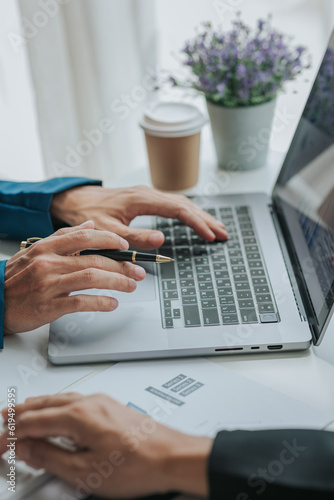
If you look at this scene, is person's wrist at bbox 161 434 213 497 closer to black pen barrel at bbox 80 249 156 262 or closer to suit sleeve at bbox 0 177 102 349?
black pen barrel at bbox 80 249 156 262

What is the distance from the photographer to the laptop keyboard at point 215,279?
2.53 feet

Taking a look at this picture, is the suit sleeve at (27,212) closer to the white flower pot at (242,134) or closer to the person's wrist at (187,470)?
the white flower pot at (242,134)

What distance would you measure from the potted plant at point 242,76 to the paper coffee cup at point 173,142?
2.1 inches

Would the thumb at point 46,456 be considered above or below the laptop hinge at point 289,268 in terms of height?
above

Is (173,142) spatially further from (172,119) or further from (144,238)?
(144,238)

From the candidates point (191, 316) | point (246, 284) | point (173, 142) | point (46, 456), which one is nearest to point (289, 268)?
point (246, 284)

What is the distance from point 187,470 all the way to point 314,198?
1.61ft

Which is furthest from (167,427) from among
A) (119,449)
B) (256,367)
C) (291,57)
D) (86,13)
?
(86,13)

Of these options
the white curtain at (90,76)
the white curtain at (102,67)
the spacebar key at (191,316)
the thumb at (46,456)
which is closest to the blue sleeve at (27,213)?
the spacebar key at (191,316)

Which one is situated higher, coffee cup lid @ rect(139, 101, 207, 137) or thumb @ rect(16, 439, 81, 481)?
coffee cup lid @ rect(139, 101, 207, 137)

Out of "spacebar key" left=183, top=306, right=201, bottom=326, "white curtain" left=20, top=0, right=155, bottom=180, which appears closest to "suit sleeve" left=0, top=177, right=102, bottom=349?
"spacebar key" left=183, top=306, right=201, bottom=326

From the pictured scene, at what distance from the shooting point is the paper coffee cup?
1.07 metres

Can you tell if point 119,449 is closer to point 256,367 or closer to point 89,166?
point 256,367

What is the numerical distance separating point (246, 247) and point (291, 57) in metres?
0.38
